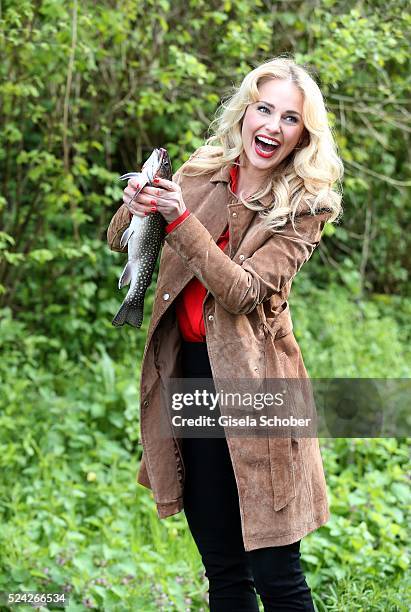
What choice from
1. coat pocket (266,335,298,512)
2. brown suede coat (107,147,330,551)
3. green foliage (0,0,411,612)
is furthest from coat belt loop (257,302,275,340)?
green foliage (0,0,411,612)

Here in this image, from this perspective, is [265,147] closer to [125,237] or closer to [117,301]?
[125,237]

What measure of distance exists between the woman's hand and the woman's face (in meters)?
0.36

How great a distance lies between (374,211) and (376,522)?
4.55 meters

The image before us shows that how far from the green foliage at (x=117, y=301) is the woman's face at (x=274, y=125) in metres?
1.87

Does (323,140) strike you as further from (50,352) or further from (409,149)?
(409,149)

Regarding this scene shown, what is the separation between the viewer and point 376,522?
13.9ft

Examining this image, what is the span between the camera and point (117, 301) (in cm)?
629

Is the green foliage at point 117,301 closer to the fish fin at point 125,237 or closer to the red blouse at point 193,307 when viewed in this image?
the red blouse at point 193,307

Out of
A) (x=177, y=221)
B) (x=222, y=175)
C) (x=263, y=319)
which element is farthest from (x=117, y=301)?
(x=177, y=221)

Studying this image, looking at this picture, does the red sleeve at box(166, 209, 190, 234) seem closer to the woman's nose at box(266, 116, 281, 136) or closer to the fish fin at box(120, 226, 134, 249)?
the fish fin at box(120, 226, 134, 249)

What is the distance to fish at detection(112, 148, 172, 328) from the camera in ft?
8.25

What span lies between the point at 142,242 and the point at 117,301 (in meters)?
3.70

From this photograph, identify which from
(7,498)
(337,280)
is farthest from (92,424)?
(337,280)

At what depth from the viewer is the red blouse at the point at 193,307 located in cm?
279
